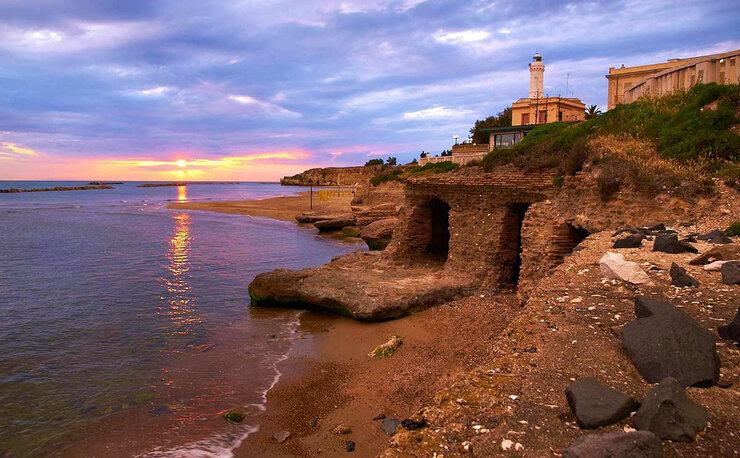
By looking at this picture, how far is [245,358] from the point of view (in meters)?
13.2

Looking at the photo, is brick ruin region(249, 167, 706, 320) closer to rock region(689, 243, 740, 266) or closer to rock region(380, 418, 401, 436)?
rock region(689, 243, 740, 266)

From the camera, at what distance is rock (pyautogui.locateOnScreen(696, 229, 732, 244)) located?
32.3 feet

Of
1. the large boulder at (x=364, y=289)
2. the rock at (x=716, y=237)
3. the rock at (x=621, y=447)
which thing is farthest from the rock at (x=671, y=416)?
the large boulder at (x=364, y=289)

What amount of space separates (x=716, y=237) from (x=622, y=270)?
3545 mm

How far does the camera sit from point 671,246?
951 centimetres

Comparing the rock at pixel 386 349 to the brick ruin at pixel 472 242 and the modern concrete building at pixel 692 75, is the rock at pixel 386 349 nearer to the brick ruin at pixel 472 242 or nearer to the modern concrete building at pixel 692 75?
the brick ruin at pixel 472 242

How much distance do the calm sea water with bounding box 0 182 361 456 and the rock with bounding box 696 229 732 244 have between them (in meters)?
10.3

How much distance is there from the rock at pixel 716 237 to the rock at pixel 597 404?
282 inches

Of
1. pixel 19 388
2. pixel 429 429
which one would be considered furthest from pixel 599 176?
pixel 19 388

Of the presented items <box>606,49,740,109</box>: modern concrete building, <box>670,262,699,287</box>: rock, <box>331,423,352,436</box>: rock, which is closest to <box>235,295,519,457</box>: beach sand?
<box>331,423,352,436</box>: rock

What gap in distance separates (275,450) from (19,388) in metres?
7.17

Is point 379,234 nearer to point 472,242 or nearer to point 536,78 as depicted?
point 472,242

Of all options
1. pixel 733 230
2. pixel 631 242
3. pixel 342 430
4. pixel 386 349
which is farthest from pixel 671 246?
pixel 342 430

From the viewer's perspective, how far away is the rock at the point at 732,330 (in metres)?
5.60
